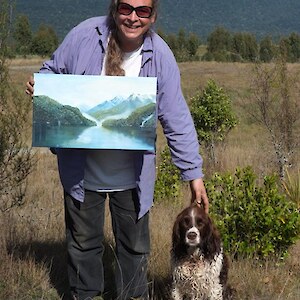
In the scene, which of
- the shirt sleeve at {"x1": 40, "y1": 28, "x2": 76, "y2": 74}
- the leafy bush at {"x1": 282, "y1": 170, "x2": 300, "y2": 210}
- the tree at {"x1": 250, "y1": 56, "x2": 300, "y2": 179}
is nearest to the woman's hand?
the shirt sleeve at {"x1": 40, "y1": 28, "x2": 76, "y2": 74}

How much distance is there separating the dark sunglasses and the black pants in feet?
4.09

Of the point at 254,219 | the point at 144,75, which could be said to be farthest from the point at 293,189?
the point at 144,75

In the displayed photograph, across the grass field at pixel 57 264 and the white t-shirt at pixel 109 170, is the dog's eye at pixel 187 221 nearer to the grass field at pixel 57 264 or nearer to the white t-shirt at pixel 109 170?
the white t-shirt at pixel 109 170

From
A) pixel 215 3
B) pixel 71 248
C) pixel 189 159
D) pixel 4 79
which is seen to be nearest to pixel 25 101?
pixel 4 79

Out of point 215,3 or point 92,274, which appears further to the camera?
point 215,3

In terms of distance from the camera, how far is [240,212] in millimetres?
5738

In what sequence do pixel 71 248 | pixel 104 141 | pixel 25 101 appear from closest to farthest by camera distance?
pixel 104 141, pixel 71 248, pixel 25 101

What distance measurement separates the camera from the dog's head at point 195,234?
4.27 metres

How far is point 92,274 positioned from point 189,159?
1.21 m

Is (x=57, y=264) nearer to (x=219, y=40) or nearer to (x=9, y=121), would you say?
(x=9, y=121)

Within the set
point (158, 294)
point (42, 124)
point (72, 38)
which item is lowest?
point (158, 294)

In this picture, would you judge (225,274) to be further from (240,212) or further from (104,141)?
(104,141)

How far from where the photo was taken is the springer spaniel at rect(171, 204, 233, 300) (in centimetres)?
429

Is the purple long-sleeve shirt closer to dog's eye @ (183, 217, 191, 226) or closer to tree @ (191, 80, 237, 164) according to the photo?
dog's eye @ (183, 217, 191, 226)
